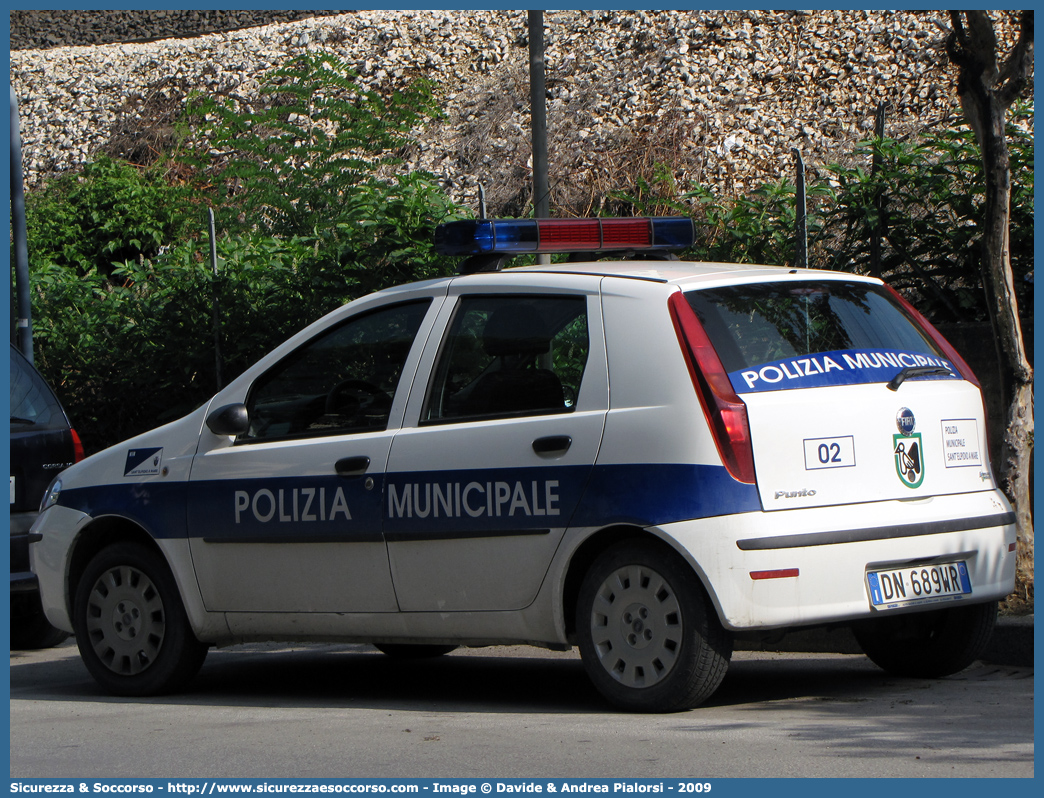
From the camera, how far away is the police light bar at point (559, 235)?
563 centimetres

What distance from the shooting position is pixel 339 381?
5734mm

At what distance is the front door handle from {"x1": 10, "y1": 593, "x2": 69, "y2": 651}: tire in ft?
12.0

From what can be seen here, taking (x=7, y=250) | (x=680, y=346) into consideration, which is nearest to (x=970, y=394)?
(x=680, y=346)

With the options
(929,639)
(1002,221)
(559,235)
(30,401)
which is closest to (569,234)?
(559,235)

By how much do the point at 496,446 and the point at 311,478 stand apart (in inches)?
35.3

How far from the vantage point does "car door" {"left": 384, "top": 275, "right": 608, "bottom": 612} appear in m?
4.98

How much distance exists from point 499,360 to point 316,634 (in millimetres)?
1414

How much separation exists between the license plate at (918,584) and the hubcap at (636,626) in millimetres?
732

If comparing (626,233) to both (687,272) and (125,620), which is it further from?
(125,620)

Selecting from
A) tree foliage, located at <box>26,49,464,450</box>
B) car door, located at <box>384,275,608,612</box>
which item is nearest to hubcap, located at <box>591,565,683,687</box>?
car door, located at <box>384,275,608,612</box>

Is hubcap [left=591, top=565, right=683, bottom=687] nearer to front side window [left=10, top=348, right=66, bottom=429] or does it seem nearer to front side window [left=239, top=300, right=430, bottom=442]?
front side window [left=239, top=300, right=430, bottom=442]

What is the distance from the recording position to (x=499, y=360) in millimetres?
5312

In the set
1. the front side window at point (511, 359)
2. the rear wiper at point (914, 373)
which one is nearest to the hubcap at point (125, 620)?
the front side window at point (511, 359)

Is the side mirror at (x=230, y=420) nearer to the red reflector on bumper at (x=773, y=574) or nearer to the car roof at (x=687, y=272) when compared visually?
the car roof at (x=687, y=272)
